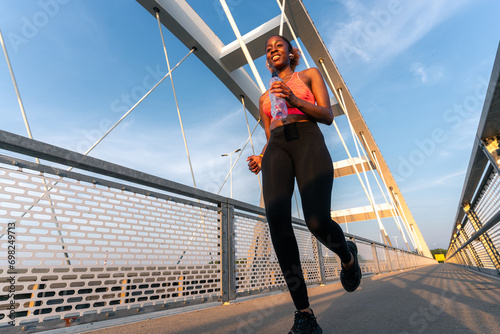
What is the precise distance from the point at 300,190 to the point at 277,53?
2.86 ft

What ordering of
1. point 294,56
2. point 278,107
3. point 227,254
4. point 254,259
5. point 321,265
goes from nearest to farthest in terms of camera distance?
point 278,107 < point 294,56 < point 227,254 < point 254,259 < point 321,265

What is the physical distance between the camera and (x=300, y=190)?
125 cm

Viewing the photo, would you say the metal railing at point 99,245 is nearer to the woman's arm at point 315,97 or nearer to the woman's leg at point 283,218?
the woman's leg at point 283,218

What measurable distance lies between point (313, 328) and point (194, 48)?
7.61 metres

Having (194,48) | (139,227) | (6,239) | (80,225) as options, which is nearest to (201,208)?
(139,227)

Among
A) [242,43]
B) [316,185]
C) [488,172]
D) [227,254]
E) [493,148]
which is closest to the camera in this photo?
[316,185]

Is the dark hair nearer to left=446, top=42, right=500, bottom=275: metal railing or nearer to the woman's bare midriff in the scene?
the woman's bare midriff

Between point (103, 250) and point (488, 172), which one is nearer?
point (103, 250)

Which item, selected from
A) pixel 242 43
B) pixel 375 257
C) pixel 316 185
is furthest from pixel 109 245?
pixel 375 257

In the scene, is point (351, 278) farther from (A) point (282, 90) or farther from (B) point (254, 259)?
(B) point (254, 259)

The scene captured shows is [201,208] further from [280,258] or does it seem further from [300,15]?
[300,15]

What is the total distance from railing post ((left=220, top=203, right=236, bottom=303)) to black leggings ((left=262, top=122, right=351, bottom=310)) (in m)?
1.34

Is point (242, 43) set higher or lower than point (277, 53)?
higher

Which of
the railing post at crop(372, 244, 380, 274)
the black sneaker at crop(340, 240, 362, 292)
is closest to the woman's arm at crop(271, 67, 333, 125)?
the black sneaker at crop(340, 240, 362, 292)
